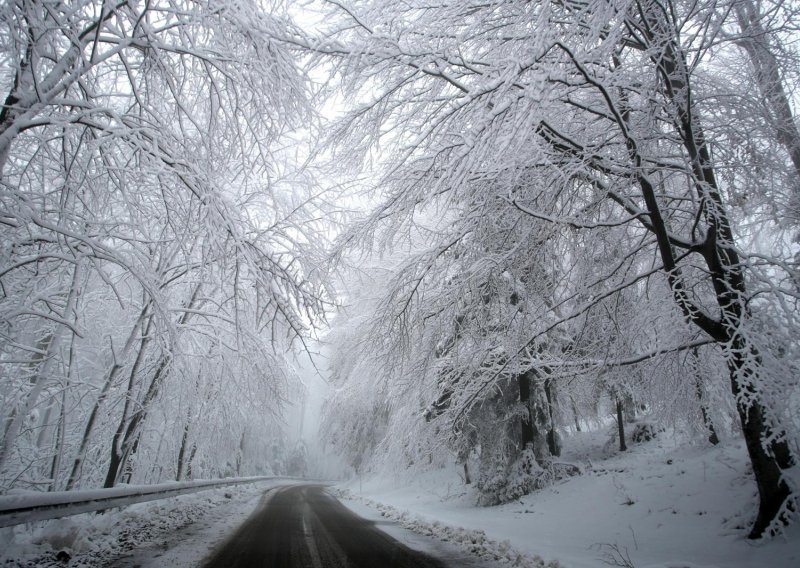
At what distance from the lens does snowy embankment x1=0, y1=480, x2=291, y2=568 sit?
13.3 feet

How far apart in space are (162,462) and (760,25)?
1640cm

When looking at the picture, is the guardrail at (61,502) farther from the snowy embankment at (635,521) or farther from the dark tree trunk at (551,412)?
the dark tree trunk at (551,412)

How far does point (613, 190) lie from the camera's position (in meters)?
4.89

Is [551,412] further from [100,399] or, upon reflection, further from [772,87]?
[100,399]

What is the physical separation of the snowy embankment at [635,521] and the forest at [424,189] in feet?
2.75

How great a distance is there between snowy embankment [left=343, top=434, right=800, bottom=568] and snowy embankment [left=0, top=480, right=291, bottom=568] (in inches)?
161

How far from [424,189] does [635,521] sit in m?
7.54

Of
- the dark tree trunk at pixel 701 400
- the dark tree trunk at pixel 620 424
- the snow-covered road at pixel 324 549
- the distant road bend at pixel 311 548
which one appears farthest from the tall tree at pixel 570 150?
the dark tree trunk at pixel 620 424

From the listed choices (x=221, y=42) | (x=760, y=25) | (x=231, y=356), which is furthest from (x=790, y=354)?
(x=231, y=356)

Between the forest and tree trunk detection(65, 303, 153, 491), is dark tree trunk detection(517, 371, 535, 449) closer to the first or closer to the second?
the forest

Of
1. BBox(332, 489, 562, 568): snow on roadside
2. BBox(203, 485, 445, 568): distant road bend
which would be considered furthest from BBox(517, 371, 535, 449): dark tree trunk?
BBox(203, 485, 445, 568): distant road bend

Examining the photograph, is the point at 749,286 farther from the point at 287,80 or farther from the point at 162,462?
the point at 162,462

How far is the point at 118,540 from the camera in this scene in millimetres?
5273

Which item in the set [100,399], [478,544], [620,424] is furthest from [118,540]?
[620,424]
